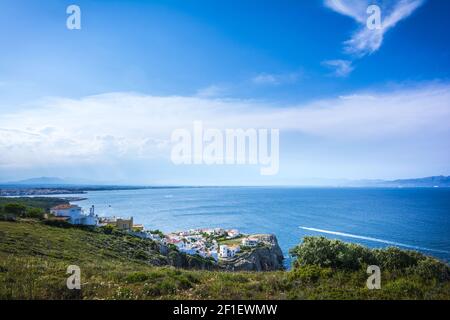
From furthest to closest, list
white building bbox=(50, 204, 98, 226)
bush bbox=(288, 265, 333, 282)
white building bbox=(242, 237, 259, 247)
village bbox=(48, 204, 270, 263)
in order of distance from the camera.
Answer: white building bbox=(242, 237, 259, 247)
village bbox=(48, 204, 270, 263)
white building bbox=(50, 204, 98, 226)
bush bbox=(288, 265, 333, 282)

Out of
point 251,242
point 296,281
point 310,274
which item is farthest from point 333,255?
point 251,242

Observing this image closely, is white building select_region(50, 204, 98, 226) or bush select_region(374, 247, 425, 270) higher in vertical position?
bush select_region(374, 247, 425, 270)

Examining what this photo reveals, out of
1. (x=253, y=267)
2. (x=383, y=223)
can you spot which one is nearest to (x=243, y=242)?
(x=253, y=267)

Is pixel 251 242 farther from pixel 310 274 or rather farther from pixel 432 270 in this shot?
pixel 432 270

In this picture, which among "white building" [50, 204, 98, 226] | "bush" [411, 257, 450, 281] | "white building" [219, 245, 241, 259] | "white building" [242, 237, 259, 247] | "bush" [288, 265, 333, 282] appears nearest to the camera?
"bush" [411, 257, 450, 281]

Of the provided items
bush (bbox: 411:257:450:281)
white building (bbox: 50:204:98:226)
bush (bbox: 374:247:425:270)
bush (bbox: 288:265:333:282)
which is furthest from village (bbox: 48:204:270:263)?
bush (bbox: 411:257:450:281)

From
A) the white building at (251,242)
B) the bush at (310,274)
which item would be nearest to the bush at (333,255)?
the bush at (310,274)

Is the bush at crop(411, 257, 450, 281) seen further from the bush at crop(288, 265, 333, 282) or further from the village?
the village
